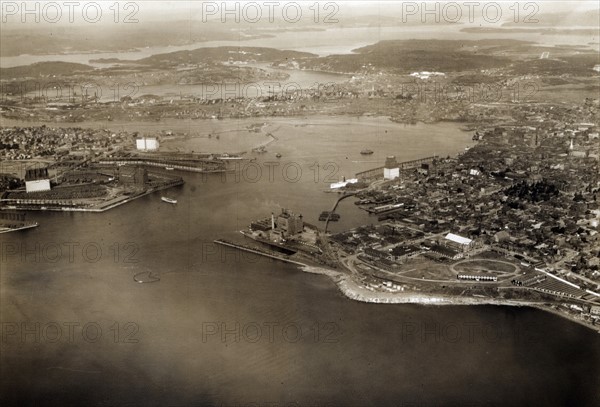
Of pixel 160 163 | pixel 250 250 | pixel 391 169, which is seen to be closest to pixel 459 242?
pixel 250 250

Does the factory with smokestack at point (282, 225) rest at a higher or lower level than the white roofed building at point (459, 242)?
higher

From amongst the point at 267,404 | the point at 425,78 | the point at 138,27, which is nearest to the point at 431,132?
the point at 425,78

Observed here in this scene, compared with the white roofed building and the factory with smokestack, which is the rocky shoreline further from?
the factory with smokestack

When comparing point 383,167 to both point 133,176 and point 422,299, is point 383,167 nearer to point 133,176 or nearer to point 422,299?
point 133,176

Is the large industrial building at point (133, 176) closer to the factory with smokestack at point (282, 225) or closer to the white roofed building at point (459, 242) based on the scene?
the factory with smokestack at point (282, 225)

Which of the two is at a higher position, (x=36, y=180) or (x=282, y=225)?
(x=36, y=180)

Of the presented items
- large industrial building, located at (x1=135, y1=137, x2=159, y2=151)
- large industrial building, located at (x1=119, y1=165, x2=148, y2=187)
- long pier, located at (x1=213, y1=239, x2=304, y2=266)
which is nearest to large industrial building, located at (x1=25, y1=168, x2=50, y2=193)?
large industrial building, located at (x1=119, y1=165, x2=148, y2=187)

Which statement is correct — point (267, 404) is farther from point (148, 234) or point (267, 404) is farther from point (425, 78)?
point (425, 78)

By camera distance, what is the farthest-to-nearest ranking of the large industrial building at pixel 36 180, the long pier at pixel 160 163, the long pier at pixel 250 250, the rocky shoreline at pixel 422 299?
1. the long pier at pixel 160 163
2. the large industrial building at pixel 36 180
3. the long pier at pixel 250 250
4. the rocky shoreline at pixel 422 299

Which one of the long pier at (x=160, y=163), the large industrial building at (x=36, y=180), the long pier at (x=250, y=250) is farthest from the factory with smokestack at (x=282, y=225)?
the large industrial building at (x=36, y=180)
